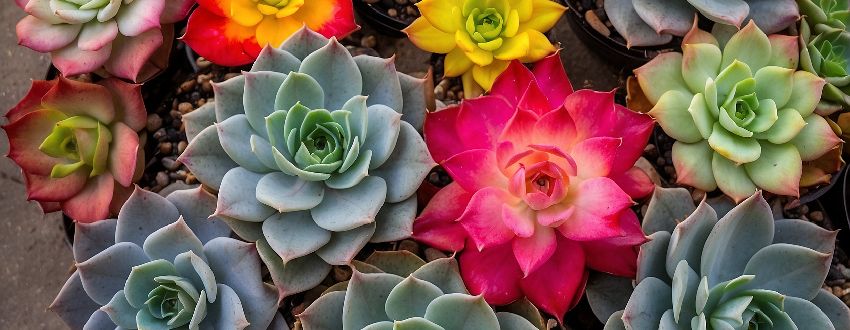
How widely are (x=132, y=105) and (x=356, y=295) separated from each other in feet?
1.77

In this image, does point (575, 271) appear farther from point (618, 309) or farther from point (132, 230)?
point (132, 230)

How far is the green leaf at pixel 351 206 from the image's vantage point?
0.92 metres

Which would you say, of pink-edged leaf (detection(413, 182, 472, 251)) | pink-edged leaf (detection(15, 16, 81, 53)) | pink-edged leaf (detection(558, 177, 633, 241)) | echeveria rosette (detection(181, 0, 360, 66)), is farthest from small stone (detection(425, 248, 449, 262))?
pink-edged leaf (detection(15, 16, 81, 53))

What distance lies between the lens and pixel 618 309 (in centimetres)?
97

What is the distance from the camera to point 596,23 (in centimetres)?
130

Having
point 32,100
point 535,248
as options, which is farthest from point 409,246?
point 32,100

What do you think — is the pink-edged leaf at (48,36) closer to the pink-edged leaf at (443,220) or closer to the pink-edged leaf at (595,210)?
the pink-edged leaf at (443,220)

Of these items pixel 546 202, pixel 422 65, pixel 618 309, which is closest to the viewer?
pixel 546 202

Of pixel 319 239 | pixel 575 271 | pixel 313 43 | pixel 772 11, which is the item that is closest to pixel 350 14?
pixel 313 43

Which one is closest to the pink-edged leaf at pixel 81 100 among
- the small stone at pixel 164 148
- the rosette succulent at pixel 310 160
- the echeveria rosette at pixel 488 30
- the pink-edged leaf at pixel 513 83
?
the small stone at pixel 164 148

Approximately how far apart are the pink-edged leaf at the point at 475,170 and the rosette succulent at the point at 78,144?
1.75 feet

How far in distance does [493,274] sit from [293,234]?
0.27 metres

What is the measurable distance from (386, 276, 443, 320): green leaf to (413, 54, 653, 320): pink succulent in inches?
2.9

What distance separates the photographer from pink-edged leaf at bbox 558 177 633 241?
0.86 m
